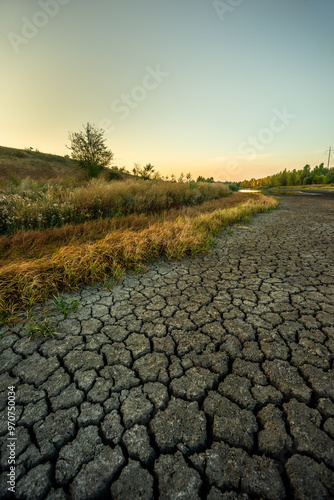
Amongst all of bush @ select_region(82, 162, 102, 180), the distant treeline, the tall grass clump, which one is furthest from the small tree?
the distant treeline

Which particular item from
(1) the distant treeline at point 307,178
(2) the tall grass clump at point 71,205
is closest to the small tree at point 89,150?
(2) the tall grass clump at point 71,205

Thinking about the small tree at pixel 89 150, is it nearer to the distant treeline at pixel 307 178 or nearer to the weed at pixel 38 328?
the weed at pixel 38 328

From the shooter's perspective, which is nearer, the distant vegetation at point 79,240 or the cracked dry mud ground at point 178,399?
the cracked dry mud ground at point 178,399

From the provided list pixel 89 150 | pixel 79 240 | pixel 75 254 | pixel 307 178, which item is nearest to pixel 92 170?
pixel 89 150

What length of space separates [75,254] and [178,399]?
9.01ft

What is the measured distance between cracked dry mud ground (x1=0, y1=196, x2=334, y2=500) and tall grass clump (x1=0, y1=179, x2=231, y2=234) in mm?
3499

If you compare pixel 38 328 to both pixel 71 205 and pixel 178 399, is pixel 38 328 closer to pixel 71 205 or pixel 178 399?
pixel 178 399

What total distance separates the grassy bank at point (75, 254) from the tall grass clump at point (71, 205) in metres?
0.82

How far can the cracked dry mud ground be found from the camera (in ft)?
3.54

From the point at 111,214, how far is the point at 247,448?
21.4 ft

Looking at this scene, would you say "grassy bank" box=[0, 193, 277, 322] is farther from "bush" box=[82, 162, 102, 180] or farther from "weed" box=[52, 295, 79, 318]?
"bush" box=[82, 162, 102, 180]

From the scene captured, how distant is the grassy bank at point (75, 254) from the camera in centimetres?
266

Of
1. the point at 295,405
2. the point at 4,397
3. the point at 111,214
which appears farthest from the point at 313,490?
the point at 111,214

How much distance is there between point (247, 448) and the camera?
1.21m
